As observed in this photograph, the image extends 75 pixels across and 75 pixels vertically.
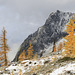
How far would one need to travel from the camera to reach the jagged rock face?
158750mm

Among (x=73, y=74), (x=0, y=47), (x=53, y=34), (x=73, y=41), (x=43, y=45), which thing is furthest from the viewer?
(x=53, y=34)

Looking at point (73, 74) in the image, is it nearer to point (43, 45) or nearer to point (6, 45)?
point (6, 45)

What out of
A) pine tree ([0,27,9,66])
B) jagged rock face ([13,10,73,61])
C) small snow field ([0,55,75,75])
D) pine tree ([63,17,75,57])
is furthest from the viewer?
jagged rock face ([13,10,73,61])

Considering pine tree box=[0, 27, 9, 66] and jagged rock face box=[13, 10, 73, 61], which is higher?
jagged rock face box=[13, 10, 73, 61]

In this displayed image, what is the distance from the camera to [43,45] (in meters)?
156

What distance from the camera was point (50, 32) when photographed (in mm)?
171500

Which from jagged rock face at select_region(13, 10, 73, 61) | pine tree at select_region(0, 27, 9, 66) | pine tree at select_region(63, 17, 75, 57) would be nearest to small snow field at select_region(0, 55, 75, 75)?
pine tree at select_region(63, 17, 75, 57)

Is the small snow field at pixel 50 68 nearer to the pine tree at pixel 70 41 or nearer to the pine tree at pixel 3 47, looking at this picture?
the pine tree at pixel 70 41

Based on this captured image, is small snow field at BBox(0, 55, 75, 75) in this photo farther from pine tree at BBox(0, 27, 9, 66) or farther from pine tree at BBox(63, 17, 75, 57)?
pine tree at BBox(0, 27, 9, 66)

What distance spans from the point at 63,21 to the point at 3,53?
163m

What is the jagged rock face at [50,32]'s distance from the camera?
521 feet

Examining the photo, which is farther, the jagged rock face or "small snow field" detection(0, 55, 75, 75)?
the jagged rock face

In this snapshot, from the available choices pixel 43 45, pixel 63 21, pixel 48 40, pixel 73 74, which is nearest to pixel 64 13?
pixel 63 21

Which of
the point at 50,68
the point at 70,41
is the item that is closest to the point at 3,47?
the point at 70,41
